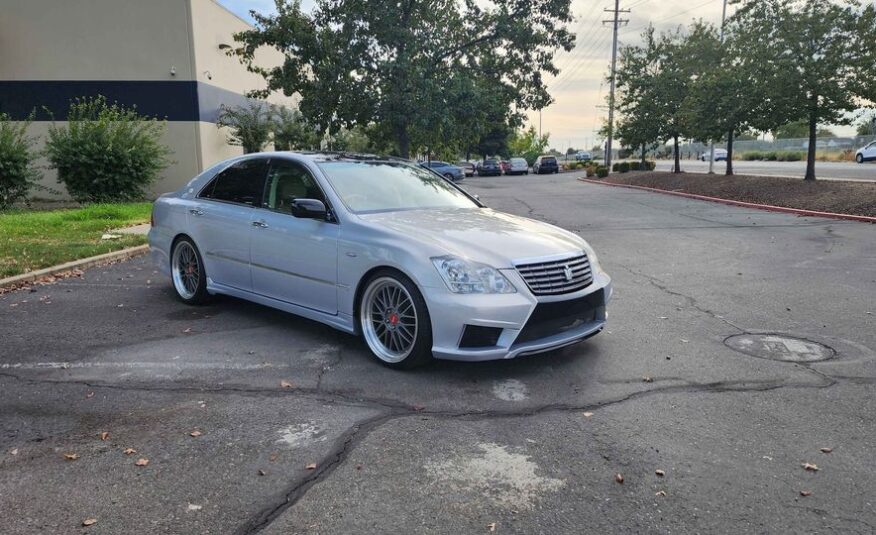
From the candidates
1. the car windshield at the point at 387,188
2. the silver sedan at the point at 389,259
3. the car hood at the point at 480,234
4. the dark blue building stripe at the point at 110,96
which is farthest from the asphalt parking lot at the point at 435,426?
the dark blue building stripe at the point at 110,96

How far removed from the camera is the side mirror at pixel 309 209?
513cm

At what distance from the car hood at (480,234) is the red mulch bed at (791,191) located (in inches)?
497

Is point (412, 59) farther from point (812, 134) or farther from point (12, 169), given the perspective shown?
point (812, 134)

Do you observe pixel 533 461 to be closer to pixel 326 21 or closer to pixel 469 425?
pixel 469 425

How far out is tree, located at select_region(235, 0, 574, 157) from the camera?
45.8 feet

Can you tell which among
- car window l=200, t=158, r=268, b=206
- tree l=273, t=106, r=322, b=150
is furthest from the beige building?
car window l=200, t=158, r=268, b=206

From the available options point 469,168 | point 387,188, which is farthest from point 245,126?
point 469,168

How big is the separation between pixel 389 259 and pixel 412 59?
1049 centimetres

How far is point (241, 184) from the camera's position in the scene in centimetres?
632

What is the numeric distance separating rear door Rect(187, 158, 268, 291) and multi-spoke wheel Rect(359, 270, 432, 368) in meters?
1.63

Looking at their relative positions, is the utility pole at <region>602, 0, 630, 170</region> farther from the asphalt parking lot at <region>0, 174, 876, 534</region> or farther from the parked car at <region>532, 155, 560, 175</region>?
the asphalt parking lot at <region>0, 174, 876, 534</region>

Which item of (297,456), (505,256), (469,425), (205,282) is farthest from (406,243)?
(205,282)

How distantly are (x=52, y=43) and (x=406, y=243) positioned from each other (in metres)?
20.8

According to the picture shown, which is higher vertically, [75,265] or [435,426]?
[75,265]
